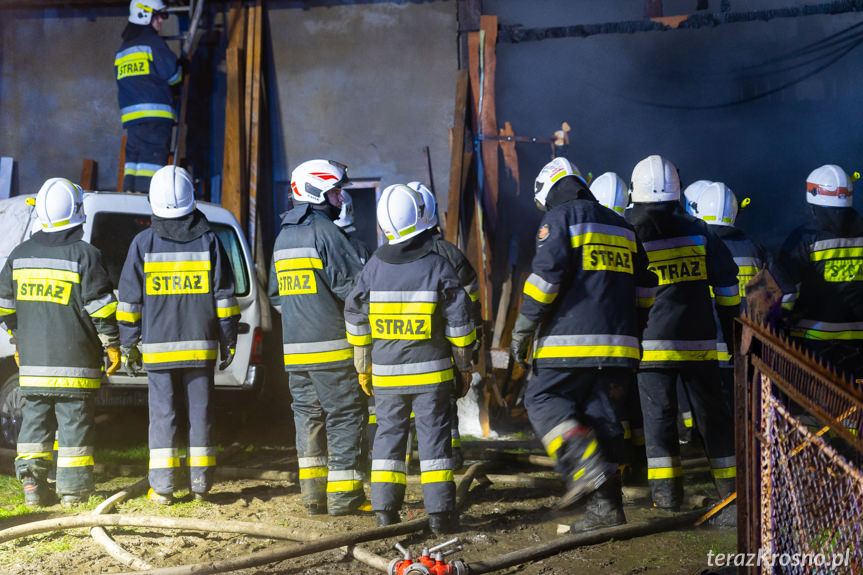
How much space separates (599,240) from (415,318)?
109cm

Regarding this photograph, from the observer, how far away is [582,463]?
4.54m

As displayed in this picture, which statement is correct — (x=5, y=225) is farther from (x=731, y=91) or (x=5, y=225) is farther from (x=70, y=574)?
(x=731, y=91)

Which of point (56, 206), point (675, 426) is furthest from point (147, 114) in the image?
point (675, 426)

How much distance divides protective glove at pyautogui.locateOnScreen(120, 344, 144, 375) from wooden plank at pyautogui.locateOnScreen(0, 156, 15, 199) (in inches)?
218

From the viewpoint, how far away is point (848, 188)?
20.5ft

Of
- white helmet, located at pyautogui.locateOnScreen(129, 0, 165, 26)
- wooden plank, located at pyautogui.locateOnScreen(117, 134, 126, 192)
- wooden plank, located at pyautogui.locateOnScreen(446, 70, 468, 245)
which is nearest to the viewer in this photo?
wooden plank, located at pyautogui.locateOnScreen(446, 70, 468, 245)

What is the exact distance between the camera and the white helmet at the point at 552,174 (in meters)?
4.89

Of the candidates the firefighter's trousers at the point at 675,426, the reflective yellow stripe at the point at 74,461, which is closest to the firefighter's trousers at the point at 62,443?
the reflective yellow stripe at the point at 74,461

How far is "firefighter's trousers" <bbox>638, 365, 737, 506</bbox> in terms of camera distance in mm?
5070

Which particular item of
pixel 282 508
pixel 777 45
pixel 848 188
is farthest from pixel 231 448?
pixel 777 45

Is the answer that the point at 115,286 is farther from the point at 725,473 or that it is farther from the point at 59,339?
the point at 725,473

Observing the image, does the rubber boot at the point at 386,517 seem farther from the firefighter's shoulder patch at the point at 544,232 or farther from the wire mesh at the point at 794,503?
the wire mesh at the point at 794,503

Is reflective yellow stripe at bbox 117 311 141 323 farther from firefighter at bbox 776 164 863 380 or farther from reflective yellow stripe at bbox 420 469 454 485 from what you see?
firefighter at bbox 776 164 863 380

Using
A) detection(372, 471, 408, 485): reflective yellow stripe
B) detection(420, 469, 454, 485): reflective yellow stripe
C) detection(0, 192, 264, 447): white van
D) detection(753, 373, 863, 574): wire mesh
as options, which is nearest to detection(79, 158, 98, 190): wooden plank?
detection(0, 192, 264, 447): white van
